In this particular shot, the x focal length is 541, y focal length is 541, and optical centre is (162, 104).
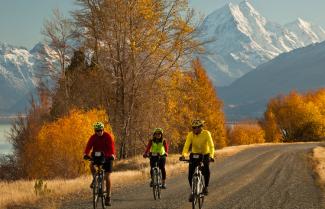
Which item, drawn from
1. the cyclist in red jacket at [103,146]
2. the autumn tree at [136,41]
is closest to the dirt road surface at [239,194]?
the cyclist in red jacket at [103,146]

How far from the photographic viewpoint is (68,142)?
41312mm

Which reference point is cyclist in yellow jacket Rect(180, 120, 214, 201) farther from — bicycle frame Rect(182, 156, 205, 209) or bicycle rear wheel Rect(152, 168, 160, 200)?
bicycle rear wheel Rect(152, 168, 160, 200)

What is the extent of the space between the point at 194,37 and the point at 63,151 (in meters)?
13.2

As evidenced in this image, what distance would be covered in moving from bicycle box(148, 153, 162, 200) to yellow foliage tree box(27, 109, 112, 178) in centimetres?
2010

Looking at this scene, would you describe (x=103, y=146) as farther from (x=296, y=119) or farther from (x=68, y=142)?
(x=296, y=119)

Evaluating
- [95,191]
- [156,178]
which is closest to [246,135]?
A: [156,178]

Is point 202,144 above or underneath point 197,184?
above

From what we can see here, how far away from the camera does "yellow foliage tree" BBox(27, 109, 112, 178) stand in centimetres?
4116

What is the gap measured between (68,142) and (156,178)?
2214 centimetres

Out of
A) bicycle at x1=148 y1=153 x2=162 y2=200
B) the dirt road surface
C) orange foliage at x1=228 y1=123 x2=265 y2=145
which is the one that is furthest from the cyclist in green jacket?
orange foliage at x1=228 y1=123 x2=265 y2=145

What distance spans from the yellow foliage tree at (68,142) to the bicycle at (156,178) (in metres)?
20.1

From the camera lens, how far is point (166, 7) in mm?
39750

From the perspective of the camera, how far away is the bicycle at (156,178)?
19923 mm

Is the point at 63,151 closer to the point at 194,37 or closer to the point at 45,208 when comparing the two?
the point at 194,37
